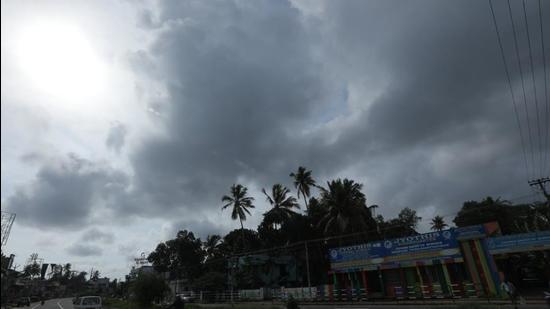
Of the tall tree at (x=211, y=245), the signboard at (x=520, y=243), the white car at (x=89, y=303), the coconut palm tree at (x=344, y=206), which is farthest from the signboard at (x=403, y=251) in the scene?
Result: the tall tree at (x=211, y=245)

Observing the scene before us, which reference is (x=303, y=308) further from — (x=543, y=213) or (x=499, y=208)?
(x=499, y=208)

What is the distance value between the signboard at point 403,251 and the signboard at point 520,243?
208 cm

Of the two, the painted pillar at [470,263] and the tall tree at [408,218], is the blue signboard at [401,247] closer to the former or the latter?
the painted pillar at [470,263]

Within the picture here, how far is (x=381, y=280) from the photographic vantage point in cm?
3216

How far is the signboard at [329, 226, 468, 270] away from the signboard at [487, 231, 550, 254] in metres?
2.08

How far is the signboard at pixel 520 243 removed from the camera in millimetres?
24375

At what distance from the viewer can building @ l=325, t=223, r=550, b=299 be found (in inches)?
1006

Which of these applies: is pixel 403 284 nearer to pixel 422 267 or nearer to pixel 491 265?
pixel 422 267

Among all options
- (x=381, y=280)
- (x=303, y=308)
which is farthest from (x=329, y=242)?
(x=303, y=308)

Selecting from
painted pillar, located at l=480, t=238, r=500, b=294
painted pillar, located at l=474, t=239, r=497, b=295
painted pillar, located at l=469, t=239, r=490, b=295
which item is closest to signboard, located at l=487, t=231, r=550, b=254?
painted pillar, located at l=480, t=238, r=500, b=294

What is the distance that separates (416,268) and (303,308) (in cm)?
1108

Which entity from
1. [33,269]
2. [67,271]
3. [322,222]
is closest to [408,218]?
[322,222]

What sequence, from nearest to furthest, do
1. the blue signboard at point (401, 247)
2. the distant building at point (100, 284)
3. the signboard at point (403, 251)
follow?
1. the signboard at point (403, 251)
2. the blue signboard at point (401, 247)
3. the distant building at point (100, 284)

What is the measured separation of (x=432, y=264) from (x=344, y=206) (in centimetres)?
1640
